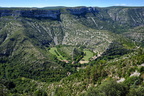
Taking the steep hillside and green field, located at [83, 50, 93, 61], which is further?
green field, located at [83, 50, 93, 61]

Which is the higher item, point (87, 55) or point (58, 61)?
point (87, 55)

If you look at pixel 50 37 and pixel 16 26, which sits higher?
pixel 16 26

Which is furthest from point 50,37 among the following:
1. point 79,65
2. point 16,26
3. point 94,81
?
point 94,81

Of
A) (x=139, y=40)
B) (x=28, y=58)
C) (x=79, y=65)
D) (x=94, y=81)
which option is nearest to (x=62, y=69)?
(x=79, y=65)

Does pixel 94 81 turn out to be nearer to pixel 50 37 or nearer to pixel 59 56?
pixel 59 56

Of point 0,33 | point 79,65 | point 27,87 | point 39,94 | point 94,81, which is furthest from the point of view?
point 0,33

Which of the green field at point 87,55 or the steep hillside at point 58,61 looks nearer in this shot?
the steep hillside at point 58,61

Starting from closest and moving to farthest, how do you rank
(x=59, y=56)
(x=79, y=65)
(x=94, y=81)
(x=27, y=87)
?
(x=94, y=81) < (x=27, y=87) < (x=79, y=65) < (x=59, y=56)

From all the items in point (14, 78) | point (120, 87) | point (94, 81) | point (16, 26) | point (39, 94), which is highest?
point (16, 26)

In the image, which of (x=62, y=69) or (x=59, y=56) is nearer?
(x=62, y=69)

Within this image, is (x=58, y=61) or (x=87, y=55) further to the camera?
(x=87, y=55)
